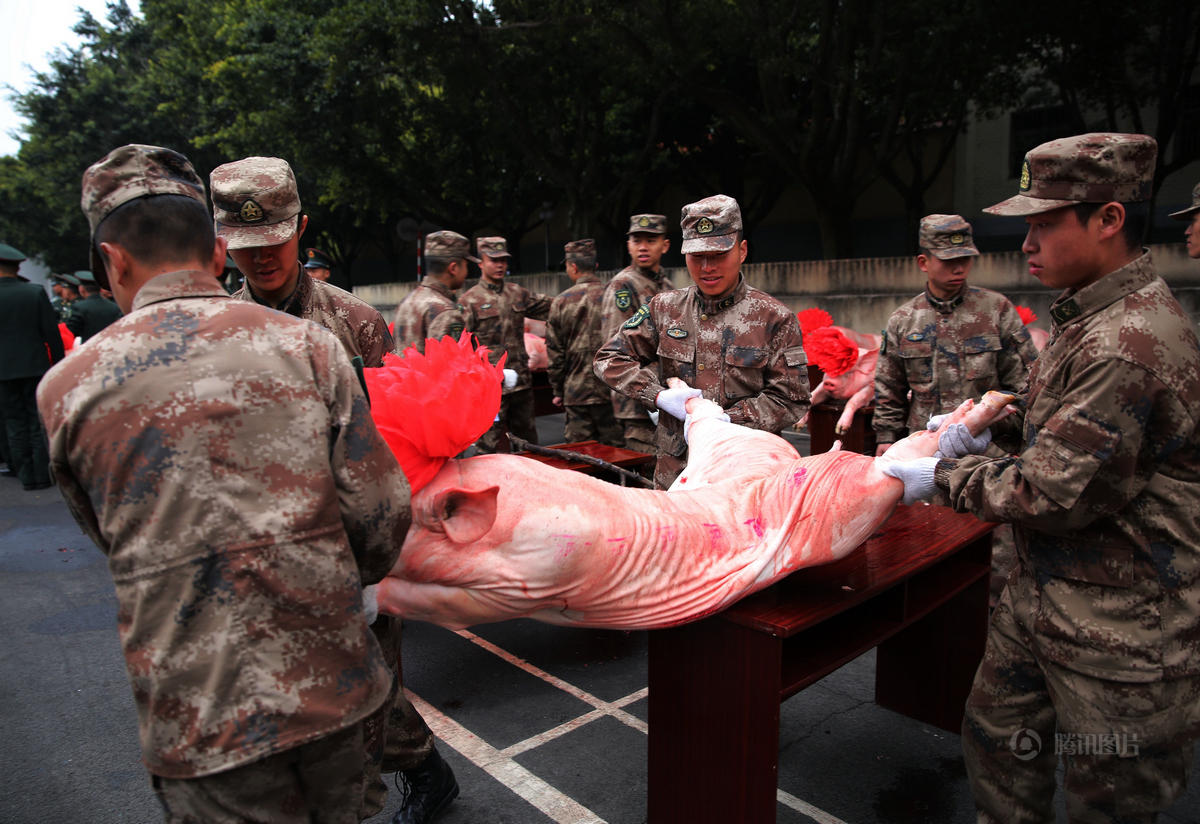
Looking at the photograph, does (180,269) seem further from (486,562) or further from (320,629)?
(486,562)

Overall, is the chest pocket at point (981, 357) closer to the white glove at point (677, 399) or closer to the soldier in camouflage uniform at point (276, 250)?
the white glove at point (677, 399)

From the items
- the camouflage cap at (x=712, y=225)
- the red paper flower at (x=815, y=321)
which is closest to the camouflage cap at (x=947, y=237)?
the camouflage cap at (x=712, y=225)

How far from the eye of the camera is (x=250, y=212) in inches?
94.7

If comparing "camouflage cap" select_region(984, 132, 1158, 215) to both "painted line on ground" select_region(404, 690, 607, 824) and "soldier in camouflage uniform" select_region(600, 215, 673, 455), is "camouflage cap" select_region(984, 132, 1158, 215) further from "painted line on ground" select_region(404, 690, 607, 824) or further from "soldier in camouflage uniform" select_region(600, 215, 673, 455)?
"soldier in camouflage uniform" select_region(600, 215, 673, 455)

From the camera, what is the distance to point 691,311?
349 cm

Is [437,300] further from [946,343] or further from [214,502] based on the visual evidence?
[214,502]

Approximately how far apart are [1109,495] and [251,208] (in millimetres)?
2428

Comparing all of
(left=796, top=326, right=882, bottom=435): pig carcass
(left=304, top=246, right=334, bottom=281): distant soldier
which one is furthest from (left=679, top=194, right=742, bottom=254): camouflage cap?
(left=304, top=246, right=334, bottom=281): distant soldier

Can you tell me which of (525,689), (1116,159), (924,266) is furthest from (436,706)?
(924,266)

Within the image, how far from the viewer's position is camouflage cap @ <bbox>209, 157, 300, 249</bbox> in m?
2.40

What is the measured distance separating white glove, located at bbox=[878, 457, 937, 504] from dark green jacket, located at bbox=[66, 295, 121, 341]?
730cm

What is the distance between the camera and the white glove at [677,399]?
3.05 meters

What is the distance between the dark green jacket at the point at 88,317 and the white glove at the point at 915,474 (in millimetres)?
7303

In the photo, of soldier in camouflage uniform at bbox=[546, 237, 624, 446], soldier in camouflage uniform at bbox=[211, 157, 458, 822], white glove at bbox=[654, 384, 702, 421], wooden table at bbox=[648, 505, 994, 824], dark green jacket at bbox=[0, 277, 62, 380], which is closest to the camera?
wooden table at bbox=[648, 505, 994, 824]
